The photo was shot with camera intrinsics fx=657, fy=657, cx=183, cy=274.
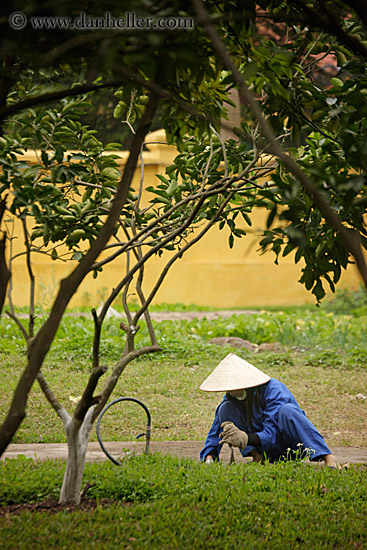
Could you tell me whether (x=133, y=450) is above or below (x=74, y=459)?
below

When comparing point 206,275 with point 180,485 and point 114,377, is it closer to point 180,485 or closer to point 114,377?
point 180,485

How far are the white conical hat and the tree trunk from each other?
1306mm

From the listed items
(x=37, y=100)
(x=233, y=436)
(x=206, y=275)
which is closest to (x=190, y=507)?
(x=233, y=436)

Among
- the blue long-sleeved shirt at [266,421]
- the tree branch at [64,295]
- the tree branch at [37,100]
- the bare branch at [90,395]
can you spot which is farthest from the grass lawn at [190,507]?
the tree branch at [37,100]

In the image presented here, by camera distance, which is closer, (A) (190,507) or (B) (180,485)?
(A) (190,507)

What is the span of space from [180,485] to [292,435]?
1.00m

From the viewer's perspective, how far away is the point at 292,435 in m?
4.25

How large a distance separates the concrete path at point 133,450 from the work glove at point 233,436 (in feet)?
1.91

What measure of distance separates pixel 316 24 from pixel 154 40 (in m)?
0.67

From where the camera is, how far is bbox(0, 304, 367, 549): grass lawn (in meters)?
2.93

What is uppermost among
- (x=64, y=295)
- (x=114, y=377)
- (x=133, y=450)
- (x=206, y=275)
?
(x=206, y=275)

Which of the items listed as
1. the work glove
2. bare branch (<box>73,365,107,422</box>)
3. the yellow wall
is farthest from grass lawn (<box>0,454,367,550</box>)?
the yellow wall

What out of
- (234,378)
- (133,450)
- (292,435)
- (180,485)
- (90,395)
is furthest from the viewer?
(133,450)

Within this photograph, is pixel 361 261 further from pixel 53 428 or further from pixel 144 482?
A: pixel 53 428
